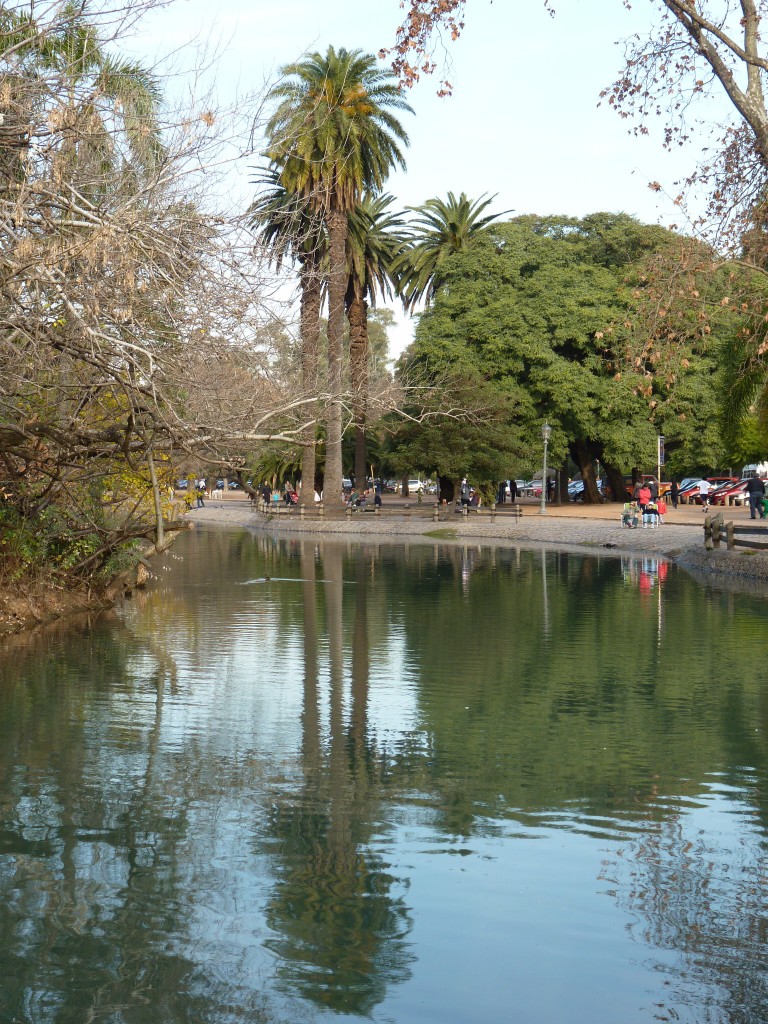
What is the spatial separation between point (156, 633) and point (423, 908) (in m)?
12.0

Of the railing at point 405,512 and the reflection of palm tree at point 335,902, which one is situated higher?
the railing at point 405,512

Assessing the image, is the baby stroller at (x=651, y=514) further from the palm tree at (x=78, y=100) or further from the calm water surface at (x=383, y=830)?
the palm tree at (x=78, y=100)

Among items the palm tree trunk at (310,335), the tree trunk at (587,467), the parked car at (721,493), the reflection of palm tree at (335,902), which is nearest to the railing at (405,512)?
the tree trunk at (587,467)

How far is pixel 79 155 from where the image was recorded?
46.5 feet

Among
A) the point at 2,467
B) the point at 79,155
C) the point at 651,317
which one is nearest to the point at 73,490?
the point at 2,467

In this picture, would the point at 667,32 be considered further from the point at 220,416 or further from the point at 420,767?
the point at 420,767

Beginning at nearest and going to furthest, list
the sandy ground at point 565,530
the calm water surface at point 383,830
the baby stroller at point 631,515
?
the calm water surface at point 383,830 < the sandy ground at point 565,530 < the baby stroller at point 631,515

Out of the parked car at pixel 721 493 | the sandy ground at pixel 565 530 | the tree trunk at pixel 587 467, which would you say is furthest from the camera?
the tree trunk at pixel 587 467

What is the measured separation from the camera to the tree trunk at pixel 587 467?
7049cm

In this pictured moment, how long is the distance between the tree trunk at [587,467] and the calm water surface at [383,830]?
53.6 m

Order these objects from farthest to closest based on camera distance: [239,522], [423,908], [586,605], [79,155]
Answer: [239,522] → [586,605] → [79,155] → [423,908]

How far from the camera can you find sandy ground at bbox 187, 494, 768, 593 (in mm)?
31938

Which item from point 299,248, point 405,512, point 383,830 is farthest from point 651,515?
point 383,830

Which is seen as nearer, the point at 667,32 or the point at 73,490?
the point at 667,32
